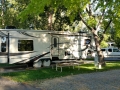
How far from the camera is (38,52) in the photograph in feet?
71.5

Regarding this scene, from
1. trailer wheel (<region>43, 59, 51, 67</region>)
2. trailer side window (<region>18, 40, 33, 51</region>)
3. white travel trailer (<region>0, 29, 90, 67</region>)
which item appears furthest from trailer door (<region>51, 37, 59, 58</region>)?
trailer side window (<region>18, 40, 33, 51</region>)

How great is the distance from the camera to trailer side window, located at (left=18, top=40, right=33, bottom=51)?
68.7 feet

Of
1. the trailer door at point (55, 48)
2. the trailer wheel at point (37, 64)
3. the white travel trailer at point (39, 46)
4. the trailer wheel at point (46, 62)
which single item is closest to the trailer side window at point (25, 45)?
the white travel trailer at point (39, 46)

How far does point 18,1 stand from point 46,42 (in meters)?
17.6

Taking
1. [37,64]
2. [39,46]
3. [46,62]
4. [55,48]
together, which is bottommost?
[37,64]

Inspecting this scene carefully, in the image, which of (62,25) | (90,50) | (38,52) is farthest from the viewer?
(62,25)

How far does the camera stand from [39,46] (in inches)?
862

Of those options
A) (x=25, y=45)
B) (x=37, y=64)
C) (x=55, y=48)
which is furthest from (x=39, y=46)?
(x=55, y=48)

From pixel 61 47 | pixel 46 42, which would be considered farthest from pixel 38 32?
pixel 61 47

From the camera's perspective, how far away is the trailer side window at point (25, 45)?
2095cm

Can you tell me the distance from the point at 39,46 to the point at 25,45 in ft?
3.99

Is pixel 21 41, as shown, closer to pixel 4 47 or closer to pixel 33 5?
pixel 4 47

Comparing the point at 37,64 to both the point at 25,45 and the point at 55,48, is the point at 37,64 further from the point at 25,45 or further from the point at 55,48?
the point at 55,48

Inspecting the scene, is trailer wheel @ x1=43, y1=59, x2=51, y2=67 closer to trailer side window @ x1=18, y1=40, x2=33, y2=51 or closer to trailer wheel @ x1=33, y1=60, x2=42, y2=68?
trailer wheel @ x1=33, y1=60, x2=42, y2=68
